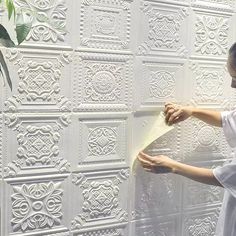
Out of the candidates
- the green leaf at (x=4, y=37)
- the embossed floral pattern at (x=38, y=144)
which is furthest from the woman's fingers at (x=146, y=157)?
the green leaf at (x=4, y=37)

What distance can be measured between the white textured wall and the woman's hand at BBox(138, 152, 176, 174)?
0.05 meters

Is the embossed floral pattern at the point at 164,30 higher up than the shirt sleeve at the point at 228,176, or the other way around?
the embossed floral pattern at the point at 164,30

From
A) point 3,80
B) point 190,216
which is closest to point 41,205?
point 3,80

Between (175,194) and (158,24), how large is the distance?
593mm

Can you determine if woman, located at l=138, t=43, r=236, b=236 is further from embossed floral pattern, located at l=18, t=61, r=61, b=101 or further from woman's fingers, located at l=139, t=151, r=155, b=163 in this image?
embossed floral pattern, located at l=18, t=61, r=61, b=101

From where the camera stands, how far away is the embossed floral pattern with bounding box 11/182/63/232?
45.1 inches

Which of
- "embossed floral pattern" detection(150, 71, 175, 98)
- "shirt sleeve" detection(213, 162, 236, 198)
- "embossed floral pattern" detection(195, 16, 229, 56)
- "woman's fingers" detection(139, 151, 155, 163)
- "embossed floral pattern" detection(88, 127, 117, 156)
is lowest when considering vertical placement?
"shirt sleeve" detection(213, 162, 236, 198)

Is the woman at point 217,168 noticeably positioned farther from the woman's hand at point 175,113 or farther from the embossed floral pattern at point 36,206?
the embossed floral pattern at point 36,206

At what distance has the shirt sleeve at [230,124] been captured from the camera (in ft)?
4.46

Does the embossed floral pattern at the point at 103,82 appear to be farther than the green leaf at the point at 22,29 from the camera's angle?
Yes

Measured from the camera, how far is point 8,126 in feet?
3.65

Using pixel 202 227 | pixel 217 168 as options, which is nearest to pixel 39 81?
pixel 217 168

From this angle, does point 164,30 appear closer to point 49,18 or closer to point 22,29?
point 49,18

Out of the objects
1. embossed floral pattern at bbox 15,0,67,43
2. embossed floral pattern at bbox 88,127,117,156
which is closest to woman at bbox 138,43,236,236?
embossed floral pattern at bbox 88,127,117,156
